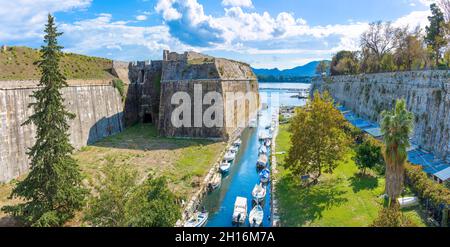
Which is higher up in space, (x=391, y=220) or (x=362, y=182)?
(x=391, y=220)

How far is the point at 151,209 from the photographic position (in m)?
12.4

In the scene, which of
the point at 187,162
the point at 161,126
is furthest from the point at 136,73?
the point at 187,162

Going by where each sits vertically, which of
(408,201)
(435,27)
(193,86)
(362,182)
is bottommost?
(362,182)

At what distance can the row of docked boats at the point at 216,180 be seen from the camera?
53.1ft

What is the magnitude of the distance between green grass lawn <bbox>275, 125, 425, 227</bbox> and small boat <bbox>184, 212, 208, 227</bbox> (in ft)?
13.2

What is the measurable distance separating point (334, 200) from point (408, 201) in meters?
3.49

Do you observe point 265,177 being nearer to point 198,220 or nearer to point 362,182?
point 362,182

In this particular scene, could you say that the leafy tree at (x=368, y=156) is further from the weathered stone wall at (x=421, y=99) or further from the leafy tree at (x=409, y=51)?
the leafy tree at (x=409, y=51)

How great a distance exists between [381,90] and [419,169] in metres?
19.0

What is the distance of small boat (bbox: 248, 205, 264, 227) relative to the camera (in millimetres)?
16422

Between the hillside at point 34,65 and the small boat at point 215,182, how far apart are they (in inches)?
531

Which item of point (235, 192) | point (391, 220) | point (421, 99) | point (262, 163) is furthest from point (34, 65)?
point (421, 99)

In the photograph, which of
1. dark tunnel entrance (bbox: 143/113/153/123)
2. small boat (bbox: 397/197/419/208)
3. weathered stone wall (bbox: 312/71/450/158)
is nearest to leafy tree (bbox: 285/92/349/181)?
small boat (bbox: 397/197/419/208)
